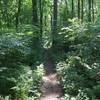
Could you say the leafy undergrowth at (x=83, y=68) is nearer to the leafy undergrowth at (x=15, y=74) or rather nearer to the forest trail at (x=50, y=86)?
the forest trail at (x=50, y=86)

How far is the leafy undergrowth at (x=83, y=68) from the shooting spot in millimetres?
11808

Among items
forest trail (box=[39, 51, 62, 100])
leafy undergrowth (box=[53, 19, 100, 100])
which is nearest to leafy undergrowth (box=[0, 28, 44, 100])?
forest trail (box=[39, 51, 62, 100])

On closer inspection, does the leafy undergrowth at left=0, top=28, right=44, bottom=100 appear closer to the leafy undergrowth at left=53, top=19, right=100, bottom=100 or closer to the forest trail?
the forest trail

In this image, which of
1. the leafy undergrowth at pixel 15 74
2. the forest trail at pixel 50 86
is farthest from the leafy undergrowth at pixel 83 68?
the leafy undergrowth at pixel 15 74

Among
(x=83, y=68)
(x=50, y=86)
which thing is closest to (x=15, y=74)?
(x=50, y=86)

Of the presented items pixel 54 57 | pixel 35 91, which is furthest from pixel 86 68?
pixel 54 57

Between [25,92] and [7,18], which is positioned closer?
[25,92]

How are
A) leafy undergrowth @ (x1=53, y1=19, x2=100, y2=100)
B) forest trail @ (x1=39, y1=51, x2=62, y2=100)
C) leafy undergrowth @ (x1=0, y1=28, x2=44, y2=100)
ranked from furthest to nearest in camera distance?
forest trail @ (x1=39, y1=51, x2=62, y2=100)
leafy undergrowth @ (x1=53, y1=19, x2=100, y2=100)
leafy undergrowth @ (x1=0, y1=28, x2=44, y2=100)

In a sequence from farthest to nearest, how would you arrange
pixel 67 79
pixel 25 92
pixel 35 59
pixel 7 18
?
pixel 7 18, pixel 35 59, pixel 67 79, pixel 25 92

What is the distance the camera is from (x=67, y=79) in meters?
13.8

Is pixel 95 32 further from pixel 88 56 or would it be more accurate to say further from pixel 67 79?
pixel 67 79

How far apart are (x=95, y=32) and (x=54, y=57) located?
5.43 meters

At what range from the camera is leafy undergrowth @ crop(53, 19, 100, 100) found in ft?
38.7

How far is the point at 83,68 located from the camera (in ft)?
48.3
